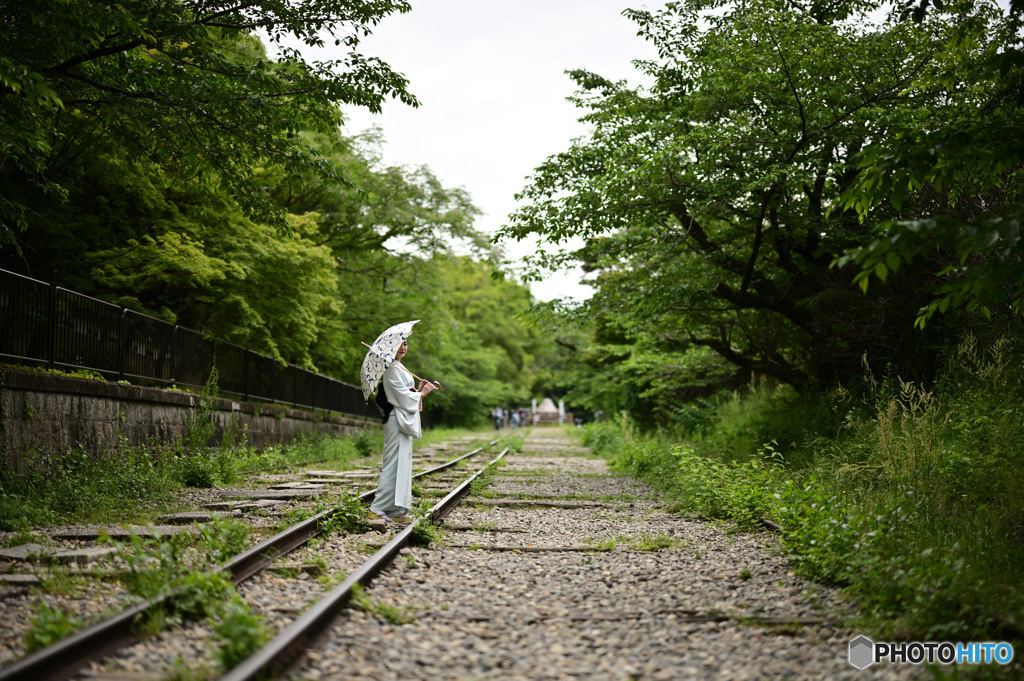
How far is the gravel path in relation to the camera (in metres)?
3.76

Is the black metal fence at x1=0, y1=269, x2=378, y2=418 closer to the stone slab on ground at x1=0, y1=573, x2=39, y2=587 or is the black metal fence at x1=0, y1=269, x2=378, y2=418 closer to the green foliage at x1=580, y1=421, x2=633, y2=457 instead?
the stone slab on ground at x1=0, y1=573, x2=39, y2=587

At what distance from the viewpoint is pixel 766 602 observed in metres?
4.93

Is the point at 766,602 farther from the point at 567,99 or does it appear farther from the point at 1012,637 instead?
the point at 567,99

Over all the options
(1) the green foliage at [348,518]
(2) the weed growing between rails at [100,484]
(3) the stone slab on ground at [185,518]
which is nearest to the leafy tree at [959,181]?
(1) the green foliage at [348,518]

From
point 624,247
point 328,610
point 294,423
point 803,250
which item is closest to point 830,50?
point 803,250

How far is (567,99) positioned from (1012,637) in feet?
44.9

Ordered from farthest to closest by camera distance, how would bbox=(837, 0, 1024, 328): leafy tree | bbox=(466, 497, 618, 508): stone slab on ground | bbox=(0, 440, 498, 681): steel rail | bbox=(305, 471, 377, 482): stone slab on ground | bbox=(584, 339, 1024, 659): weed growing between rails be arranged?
bbox=(305, 471, 377, 482): stone slab on ground, bbox=(466, 497, 618, 508): stone slab on ground, bbox=(584, 339, 1024, 659): weed growing between rails, bbox=(837, 0, 1024, 328): leafy tree, bbox=(0, 440, 498, 681): steel rail

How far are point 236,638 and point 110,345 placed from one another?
9.38m

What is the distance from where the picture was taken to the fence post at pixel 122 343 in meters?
11.7

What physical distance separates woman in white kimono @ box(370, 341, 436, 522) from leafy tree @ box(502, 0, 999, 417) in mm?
5627

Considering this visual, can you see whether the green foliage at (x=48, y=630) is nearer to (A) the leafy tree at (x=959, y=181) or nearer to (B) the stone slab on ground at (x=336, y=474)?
(A) the leafy tree at (x=959, y=181)

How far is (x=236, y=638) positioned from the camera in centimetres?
362

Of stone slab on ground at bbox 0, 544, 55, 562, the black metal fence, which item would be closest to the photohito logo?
stone slab on ground at bbox 0, 544, 55, 562

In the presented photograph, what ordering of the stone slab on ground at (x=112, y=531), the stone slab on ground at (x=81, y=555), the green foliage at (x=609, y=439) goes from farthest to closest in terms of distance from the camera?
the green foliage at (x=609, y=439), the stone slab on ground at (x=112, y=531), the stone slab on ground at (x=81, y=555)
